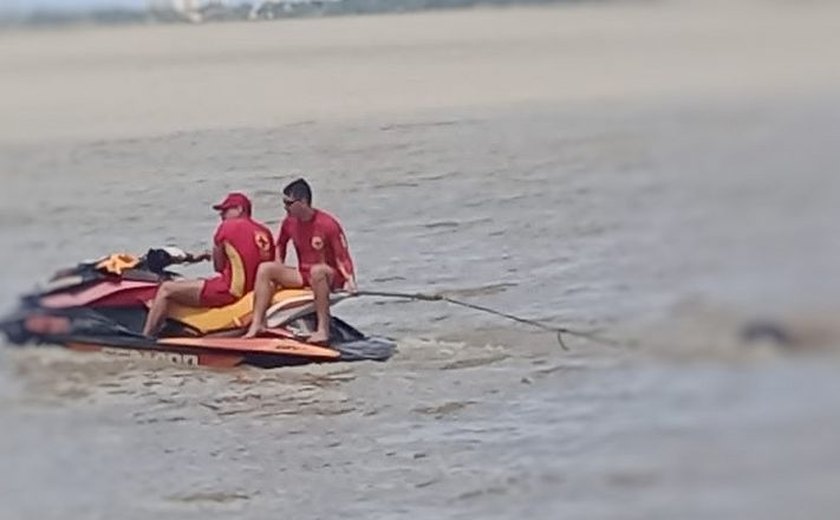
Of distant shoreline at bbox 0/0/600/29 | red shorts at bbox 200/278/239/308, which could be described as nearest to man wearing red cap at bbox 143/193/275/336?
red shorts at bbox 200/278/239/308

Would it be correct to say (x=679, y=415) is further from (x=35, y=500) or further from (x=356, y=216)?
(x=35, y=500)

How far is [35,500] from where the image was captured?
0.89m

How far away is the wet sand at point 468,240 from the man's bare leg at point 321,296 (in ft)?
0.09

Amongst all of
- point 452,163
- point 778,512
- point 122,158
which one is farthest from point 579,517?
point 122,158

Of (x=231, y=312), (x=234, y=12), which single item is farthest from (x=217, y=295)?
(x=234, y=12)

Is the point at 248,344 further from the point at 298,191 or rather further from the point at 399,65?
the point at 399,65

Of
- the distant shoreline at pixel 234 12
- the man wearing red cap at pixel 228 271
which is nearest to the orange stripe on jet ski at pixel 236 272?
the man wearing red cap at pixel 228 271

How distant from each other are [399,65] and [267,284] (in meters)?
0.17

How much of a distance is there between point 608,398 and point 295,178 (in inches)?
11.8

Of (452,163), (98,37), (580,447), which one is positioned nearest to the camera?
(98,37)

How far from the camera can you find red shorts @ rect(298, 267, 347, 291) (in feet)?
2.77

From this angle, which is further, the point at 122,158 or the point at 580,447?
the point at 580,447

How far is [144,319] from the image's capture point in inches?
32.8

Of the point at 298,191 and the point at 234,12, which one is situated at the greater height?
the point at 234,12
